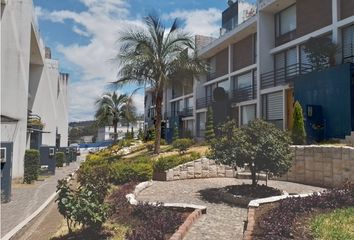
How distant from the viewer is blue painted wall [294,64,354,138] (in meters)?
18.5

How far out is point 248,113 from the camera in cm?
3072

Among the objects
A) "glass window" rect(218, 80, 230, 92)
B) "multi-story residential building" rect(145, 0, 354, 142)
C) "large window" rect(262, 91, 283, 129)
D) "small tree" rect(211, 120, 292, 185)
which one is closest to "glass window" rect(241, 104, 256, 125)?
"multi-story residential building" rect(145, 0, 354, 142)

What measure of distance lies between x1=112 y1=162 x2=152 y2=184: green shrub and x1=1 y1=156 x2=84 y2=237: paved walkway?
108 inches

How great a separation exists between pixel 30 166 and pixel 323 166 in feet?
45.8

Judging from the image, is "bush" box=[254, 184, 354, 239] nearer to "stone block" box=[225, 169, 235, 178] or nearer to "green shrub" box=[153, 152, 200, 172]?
"stone block" box=[225, 169, 235, 178]

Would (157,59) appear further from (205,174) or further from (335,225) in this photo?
(335,225)

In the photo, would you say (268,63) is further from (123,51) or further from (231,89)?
(123,51)

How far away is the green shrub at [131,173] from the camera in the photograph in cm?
1481

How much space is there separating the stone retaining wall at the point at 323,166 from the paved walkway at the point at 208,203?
64 centimetres

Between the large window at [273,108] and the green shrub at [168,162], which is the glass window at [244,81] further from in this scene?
the green shrub at [168,162]

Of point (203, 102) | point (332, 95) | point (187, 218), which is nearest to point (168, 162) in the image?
point (187, 218)

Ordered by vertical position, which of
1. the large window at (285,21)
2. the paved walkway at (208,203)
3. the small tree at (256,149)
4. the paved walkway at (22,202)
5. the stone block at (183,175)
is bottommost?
the paved walkway at (22,202)

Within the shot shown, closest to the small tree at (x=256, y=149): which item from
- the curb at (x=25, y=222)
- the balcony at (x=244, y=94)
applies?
the curb at (x=25, y=222)

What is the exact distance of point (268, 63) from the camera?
27781 millimetres
